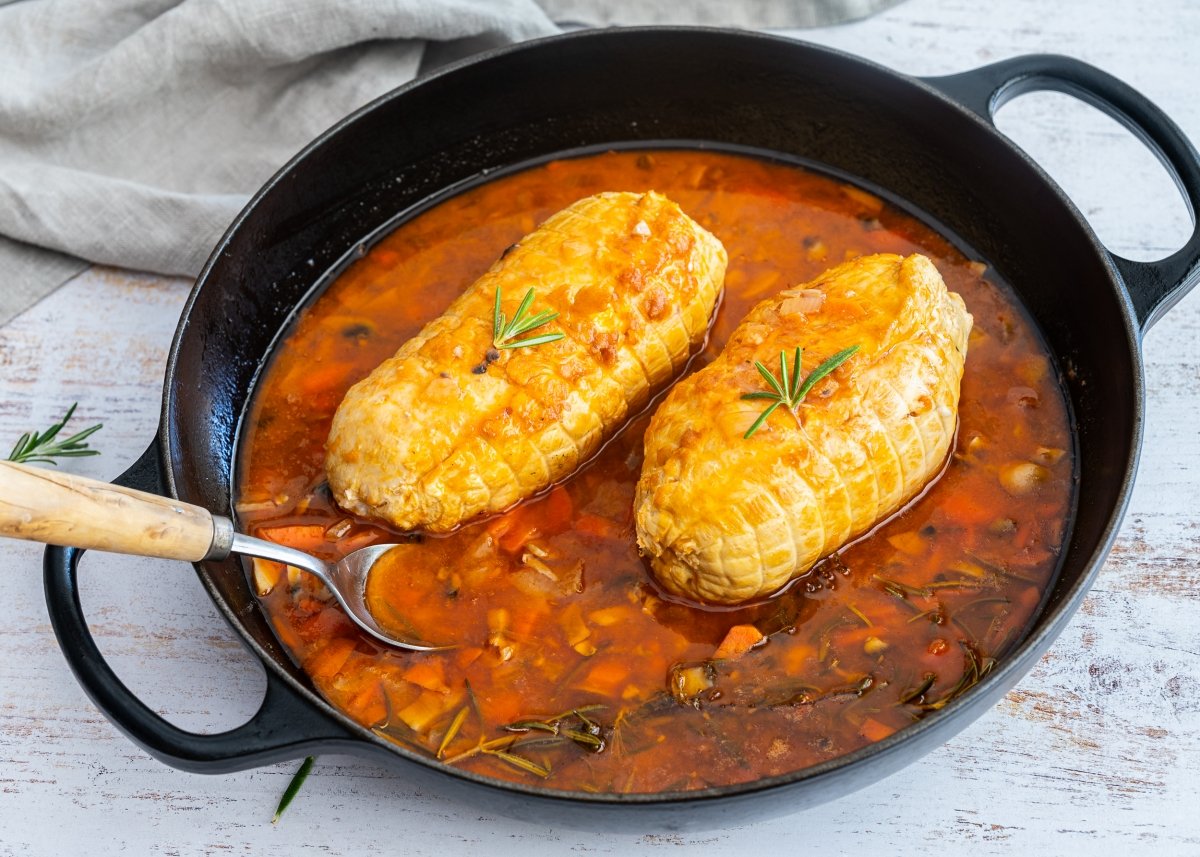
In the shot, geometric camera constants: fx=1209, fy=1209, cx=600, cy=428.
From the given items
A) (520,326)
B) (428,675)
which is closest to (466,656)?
(428,675)

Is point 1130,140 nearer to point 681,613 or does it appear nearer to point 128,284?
point 681,613

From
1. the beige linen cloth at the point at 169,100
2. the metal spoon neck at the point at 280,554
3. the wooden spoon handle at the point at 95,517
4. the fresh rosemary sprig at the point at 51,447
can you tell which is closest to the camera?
the wooden spoon handle at the point at 95,517

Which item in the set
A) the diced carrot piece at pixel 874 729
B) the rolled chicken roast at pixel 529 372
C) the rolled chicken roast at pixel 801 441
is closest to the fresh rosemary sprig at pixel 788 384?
the rolled chicken roast at pixel 801 441

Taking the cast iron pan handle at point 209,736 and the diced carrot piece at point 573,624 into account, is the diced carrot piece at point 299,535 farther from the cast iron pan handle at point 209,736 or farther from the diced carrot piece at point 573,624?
the diced carrot piece at point 573,624

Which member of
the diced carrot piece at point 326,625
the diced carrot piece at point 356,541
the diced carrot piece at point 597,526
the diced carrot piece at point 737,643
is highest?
the diced carrot piece at point 597,526

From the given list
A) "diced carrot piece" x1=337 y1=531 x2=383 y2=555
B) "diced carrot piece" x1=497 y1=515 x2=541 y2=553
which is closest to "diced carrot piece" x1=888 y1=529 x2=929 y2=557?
"diced carrot piece" x1=497 y1=515 x2=541 y2=553

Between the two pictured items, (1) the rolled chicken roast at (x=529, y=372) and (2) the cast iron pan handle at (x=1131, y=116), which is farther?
(2) the cast iron pan handle at (x=1131, y=116)

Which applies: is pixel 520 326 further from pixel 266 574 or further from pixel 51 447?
pixel 51 447
